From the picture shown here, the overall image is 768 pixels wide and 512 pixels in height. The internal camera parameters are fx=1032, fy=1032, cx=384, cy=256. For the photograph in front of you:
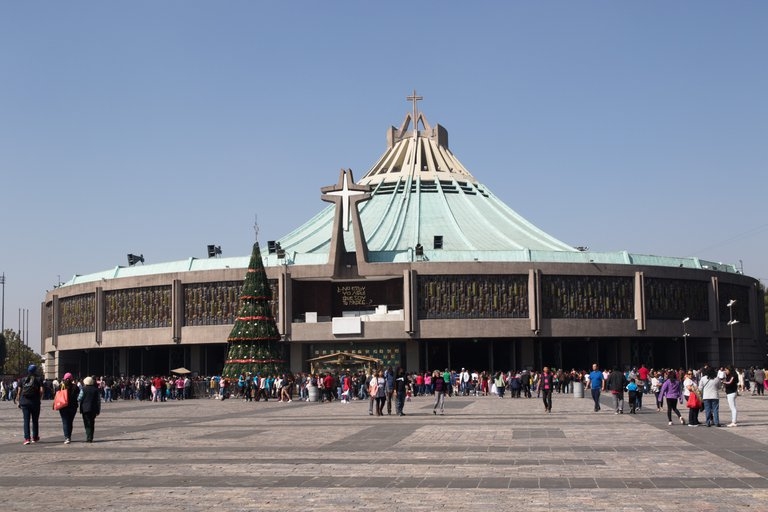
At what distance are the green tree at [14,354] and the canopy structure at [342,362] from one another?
5393 cm

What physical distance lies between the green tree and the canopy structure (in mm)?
53932

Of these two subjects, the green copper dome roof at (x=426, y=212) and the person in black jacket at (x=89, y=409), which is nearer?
the person in black jacket at (x=89, y=409)

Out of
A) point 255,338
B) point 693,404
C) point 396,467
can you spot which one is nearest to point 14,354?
point 255,338

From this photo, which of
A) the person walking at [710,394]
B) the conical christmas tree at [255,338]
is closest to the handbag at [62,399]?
the person walking at [710,394]

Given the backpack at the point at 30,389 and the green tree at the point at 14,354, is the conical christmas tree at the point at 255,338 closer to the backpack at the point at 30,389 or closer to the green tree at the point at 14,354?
the backpack at the point at 30,389

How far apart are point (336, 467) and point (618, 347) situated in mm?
50298

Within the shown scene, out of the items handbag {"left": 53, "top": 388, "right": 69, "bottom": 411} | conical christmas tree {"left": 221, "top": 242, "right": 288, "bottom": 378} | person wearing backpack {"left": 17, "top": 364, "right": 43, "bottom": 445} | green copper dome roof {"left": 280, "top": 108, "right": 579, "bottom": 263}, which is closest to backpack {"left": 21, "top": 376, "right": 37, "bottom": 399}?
person wearing backpack {"left": 17, "top": 364, "right": 43, "bottom": 445}

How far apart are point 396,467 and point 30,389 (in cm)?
786

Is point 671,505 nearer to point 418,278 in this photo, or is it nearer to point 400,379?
point 400,379

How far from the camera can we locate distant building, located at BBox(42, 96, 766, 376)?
57.1m

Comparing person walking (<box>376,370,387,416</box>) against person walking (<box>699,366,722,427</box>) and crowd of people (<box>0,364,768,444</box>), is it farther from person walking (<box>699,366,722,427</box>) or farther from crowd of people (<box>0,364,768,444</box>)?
person walking (<box>699,366,722,427</box>)

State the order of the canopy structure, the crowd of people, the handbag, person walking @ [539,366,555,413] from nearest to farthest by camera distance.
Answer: the handbag
the crowd of people
person walking @ [539,366,555,413]
the canopy structure

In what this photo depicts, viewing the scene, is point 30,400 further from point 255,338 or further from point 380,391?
point 255,338

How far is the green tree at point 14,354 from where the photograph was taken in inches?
3922
